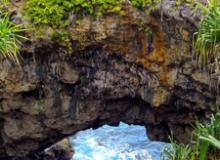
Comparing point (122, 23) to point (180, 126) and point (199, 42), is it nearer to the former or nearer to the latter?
point (199, 42)

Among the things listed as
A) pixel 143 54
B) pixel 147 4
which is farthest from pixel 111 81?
pixel 147 4

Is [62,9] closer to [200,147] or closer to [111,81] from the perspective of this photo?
[111,81]

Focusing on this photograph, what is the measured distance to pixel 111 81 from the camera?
8523mm

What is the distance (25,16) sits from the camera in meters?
8.12

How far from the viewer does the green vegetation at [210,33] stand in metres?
6.95

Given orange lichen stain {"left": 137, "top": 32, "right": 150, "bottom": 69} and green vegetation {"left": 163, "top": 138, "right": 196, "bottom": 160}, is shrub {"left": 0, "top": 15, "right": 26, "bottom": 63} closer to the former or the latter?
orange lichen stain {"left": 137, "top": 32, "right": 150, "bottom": 69}

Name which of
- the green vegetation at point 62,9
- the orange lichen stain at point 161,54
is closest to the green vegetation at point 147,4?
the green vegetation at point 62,9

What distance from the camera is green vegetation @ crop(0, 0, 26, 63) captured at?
7.30m

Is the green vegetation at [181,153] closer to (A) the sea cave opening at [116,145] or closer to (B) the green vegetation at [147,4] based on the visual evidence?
(B) the green vegetation at [147,4]

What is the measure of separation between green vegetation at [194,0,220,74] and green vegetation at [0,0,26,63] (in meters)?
2.83

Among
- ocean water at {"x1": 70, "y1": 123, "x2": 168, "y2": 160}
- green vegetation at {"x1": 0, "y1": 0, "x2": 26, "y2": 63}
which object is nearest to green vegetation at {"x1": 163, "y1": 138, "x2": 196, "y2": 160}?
green vegetation at {"x1": 0, "y1": 0, "x2": 26, "y2": 63}

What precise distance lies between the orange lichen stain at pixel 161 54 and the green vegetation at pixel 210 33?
912 mm

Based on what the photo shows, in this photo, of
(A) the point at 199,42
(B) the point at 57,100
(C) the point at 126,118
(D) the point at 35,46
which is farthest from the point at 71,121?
(A) the point at 199,42

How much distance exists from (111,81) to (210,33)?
2212 mm
